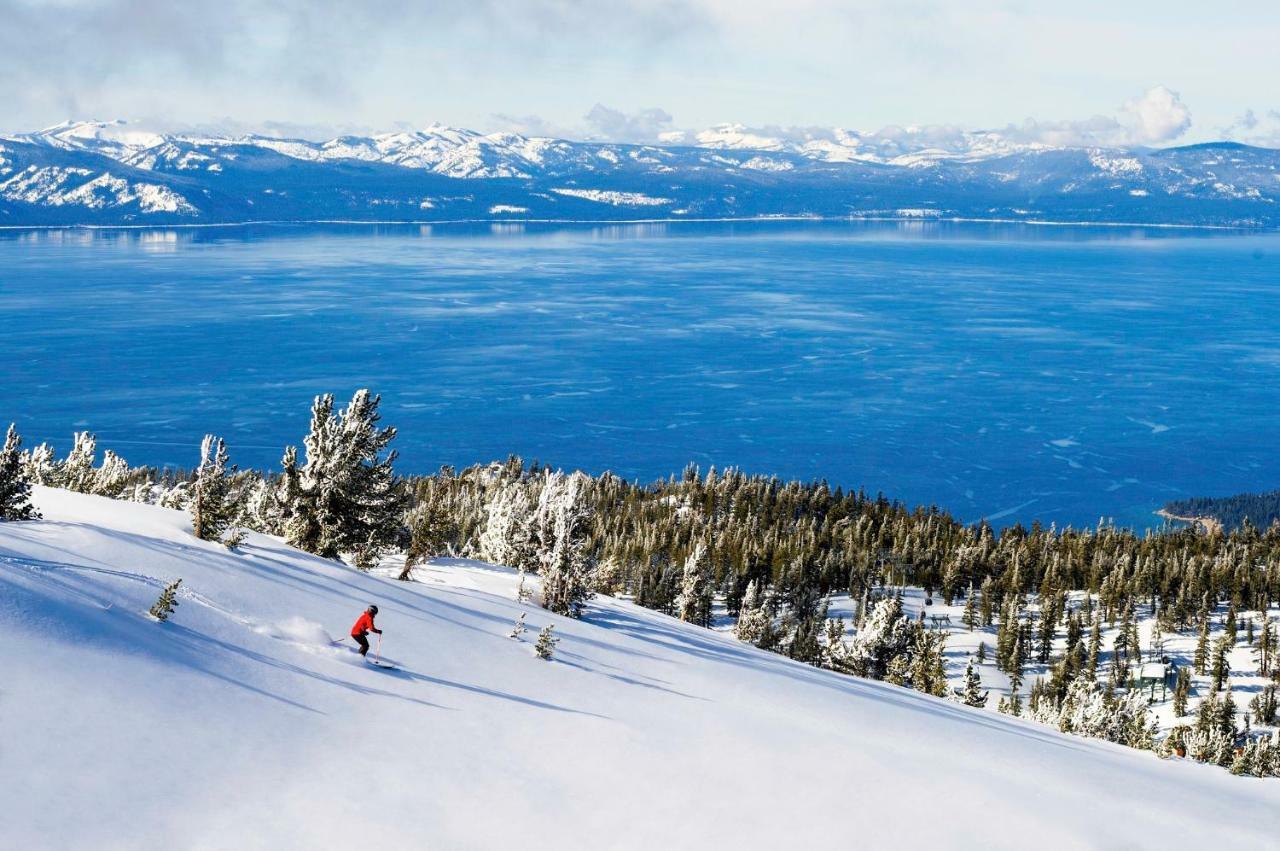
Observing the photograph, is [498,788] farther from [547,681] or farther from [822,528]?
[822,528]

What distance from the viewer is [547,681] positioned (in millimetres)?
21938

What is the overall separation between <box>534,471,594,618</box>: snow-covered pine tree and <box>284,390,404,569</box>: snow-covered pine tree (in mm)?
6676

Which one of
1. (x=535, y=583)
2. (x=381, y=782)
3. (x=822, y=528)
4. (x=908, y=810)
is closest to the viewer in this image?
(x=381, y=782)

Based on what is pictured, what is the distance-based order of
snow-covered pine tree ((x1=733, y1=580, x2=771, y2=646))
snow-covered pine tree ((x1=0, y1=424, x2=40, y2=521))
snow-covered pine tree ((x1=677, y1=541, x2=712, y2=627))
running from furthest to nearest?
snow-covered pine tree ((x1=677, y1=541, x2=712, y2=627)) → snow-covered pine tree ((x1=733, y1=580, x2=771, y2=646)) → snow-covered pine tree ((x1=0, y1=424, x2=40, y2=521))

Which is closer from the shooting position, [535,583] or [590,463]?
[535,583]

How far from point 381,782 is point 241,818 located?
2.31 m

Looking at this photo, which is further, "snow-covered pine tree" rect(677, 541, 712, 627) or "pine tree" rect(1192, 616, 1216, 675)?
"pine tree" rect(1192, 616, 1216, 675)

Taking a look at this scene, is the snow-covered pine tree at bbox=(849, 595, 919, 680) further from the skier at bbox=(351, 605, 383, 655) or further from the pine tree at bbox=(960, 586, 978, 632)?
the skier at bbox=(351, 605, 383, 655)

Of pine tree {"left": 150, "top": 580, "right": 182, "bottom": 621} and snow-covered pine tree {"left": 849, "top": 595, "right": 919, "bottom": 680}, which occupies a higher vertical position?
pine tree {"left": 150, "top": 580, "right": 182, "bottom": 621}

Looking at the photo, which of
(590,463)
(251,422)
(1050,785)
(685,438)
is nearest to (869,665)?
(1050,785)

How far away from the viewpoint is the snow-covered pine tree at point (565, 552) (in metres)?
35.3

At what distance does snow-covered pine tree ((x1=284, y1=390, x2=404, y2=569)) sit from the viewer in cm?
4350

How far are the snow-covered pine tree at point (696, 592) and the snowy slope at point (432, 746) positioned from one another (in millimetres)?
66939

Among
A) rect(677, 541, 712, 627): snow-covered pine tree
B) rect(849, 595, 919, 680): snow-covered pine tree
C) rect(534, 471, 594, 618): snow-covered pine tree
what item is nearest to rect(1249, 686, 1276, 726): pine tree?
rect(849, 595, 919, 680): snow-covered pine tree
